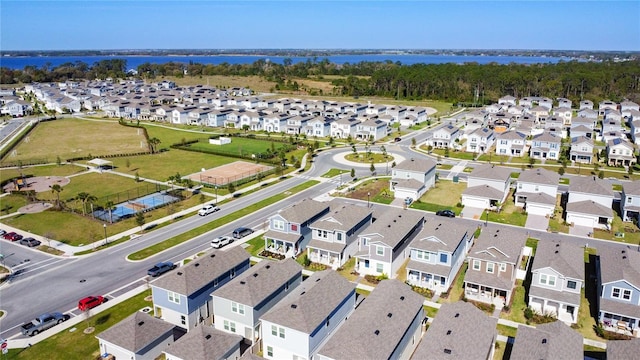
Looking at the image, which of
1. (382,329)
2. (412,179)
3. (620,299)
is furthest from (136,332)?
(412,179)

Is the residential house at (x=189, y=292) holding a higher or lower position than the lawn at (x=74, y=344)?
higher

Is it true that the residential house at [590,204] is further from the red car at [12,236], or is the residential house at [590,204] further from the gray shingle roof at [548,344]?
the red car at [12,236]

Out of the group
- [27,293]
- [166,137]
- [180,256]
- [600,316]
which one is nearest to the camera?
[600,316]

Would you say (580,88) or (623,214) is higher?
(580,88)

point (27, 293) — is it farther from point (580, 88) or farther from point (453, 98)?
point (580, 88)

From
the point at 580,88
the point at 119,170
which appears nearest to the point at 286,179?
the point at 119,170

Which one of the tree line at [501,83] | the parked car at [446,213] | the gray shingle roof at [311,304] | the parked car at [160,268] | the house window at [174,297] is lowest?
the parked car at [160,268]

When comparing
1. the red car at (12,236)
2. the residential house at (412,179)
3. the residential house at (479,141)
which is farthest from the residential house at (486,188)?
the red car at (12,236)
